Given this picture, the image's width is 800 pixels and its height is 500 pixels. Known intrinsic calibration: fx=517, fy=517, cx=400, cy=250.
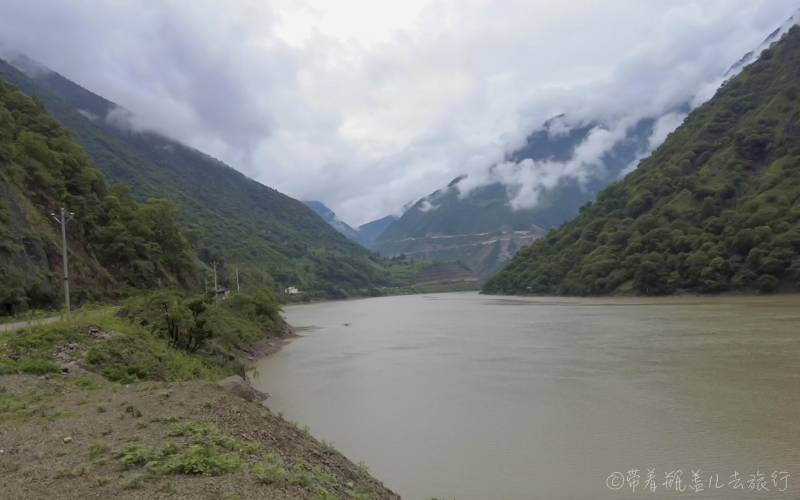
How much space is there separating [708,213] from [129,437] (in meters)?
89.7

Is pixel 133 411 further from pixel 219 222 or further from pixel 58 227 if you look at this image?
pixel 219 222

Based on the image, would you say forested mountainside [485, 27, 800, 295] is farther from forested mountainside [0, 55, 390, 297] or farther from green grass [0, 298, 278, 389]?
green grass [0, 298, 278, 389]

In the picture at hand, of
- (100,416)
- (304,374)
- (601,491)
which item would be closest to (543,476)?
(601,491)

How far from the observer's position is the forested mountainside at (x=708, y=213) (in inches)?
2662

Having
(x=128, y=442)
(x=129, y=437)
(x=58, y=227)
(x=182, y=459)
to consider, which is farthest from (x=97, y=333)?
(x=58, y=227)

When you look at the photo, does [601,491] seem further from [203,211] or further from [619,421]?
[203,211]

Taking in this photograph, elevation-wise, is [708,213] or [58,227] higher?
[708,213]

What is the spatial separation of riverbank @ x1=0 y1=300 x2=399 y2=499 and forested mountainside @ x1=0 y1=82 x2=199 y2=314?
12953 mm

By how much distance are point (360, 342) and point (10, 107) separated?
34705mm

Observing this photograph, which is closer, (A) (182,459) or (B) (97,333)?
(A) (182,459)

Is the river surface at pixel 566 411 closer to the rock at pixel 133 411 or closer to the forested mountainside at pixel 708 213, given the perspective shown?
the rock at pixel 133 411

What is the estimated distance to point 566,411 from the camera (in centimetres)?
1672

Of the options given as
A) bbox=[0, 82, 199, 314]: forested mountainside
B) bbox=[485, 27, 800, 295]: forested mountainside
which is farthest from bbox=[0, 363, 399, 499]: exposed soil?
bbox=[485, 27, 800, 295]: forested mountainside

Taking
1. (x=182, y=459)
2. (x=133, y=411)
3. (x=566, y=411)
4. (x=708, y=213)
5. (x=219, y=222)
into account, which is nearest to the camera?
(x=182, y=459)
